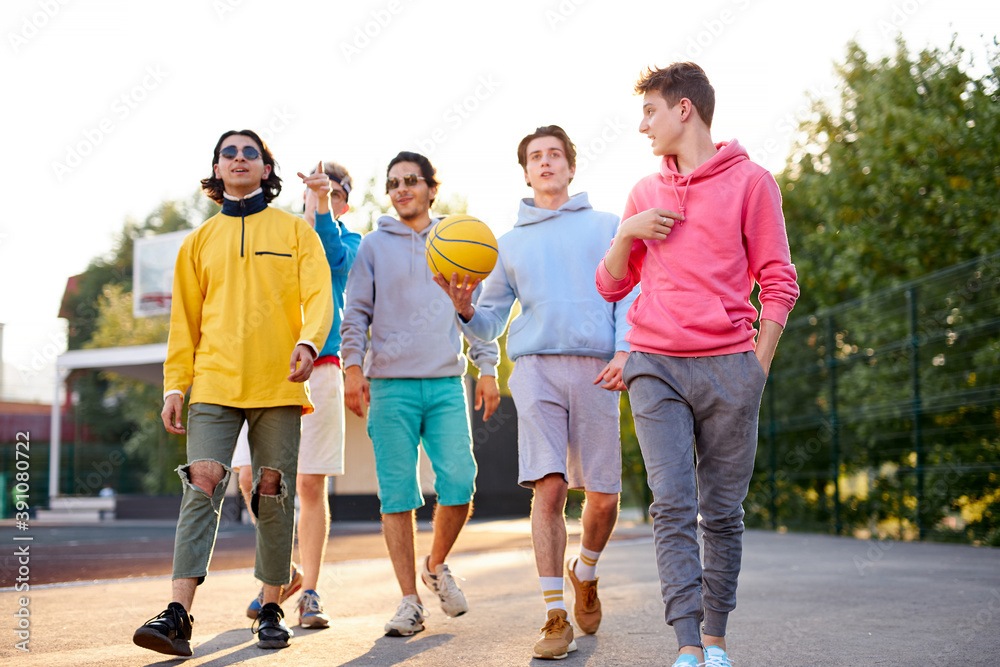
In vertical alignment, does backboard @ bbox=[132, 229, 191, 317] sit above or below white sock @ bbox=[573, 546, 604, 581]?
above

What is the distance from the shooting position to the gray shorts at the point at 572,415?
419 cm

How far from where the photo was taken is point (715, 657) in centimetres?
302

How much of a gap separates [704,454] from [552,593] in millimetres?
1041

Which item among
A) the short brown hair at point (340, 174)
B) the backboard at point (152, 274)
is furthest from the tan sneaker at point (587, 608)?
the backboard at point (152, 274)

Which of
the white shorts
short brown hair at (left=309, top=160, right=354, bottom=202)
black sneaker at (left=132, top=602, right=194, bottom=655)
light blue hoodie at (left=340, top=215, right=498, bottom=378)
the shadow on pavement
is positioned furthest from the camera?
short brown hair at (left=309, top=160, right=354, bottom=202)

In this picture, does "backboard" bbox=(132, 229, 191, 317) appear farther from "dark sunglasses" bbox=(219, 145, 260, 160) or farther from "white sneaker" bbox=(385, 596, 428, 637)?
"white sneaker" bbox=(385, 596, 428, 637)

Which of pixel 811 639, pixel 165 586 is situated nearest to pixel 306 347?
pixel 811 639

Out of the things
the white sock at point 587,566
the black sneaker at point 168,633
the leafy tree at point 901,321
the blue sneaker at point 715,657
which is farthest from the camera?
the leafy tree at point 901,321

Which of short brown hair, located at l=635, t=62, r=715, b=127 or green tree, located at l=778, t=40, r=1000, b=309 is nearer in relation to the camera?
short brown hair, located at l=635, t=62, r=715, b=127

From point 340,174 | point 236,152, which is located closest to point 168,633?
point 236,152

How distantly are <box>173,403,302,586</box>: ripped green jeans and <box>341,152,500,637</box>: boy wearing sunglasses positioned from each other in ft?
1.61

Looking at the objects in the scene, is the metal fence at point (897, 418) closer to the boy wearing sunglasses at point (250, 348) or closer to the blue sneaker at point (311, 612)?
the blue sneaker at point (311, 612)

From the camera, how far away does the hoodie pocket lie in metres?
3.14

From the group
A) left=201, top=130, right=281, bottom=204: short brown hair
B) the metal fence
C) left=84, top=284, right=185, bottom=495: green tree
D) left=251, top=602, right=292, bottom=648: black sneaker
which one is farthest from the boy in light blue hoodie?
left=84, top=284, right=185, bottom=495: green tree
